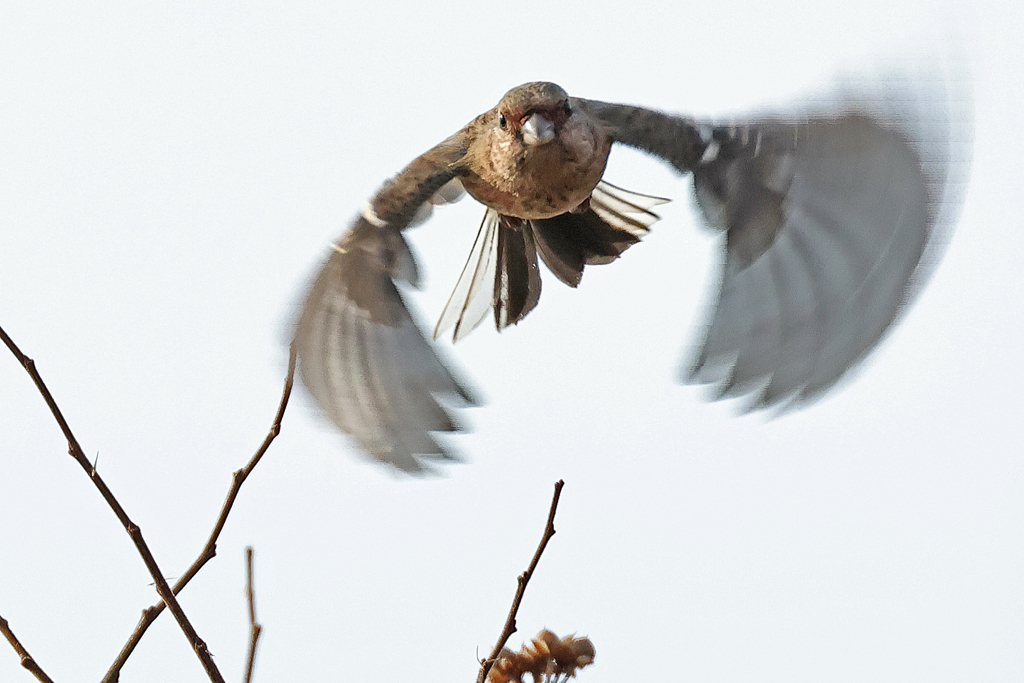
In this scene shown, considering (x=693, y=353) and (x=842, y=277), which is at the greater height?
(x=842, y=277)

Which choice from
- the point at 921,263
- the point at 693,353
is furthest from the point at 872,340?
the point at 693,353

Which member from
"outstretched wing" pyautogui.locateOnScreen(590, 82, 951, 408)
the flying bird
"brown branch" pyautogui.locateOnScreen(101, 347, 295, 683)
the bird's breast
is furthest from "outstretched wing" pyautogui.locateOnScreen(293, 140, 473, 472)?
"brown branch" pyautogui.locateOnScreen(101, 347, 295, 683)

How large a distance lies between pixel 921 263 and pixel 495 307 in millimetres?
1006

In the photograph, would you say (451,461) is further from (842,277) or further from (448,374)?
(842,277)

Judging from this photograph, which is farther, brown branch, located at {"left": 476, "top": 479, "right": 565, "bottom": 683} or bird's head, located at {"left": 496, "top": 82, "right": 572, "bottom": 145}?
bird's head, located at {"left": 496, "top": 82, "right": 572, "bottom": 145}

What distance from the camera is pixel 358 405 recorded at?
2.25 meters

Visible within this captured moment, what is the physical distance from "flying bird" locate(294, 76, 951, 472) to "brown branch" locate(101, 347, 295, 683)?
594 millimetres

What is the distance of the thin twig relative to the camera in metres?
1.34

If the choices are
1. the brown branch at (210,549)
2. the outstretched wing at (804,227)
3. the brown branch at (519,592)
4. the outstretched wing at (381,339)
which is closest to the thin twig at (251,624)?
the brown branch at (210,549)

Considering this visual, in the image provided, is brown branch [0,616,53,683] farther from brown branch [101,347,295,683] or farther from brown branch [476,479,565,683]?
brown branch [476,479,565,683]

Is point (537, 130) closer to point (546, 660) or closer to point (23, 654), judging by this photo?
point (546, 660)

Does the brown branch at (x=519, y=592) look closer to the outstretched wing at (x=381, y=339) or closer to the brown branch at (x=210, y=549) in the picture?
the brown branch at (x=210, y=549)

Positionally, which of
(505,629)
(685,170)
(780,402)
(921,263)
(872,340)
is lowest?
(505,629)

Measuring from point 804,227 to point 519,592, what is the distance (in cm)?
104
